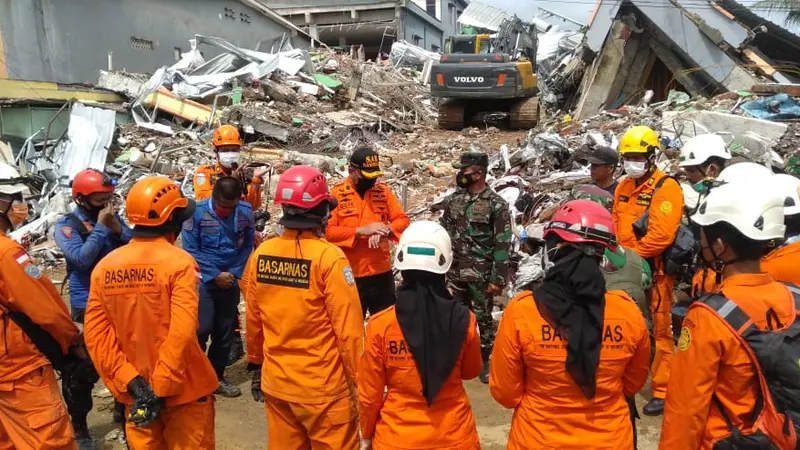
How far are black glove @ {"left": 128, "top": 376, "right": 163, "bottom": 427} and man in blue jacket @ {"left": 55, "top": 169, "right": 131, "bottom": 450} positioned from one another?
1088mm

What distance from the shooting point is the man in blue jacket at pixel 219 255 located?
4.14 metres

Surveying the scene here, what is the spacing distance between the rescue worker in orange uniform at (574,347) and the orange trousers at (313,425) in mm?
828

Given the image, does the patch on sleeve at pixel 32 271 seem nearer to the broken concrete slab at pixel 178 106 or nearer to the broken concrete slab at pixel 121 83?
the broken concrete slab at pixel 178 106

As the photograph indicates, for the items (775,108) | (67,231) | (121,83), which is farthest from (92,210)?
(121,83)

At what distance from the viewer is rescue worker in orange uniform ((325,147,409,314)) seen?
13.4 ft

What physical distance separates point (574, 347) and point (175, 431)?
178cm

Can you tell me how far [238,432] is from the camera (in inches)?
155

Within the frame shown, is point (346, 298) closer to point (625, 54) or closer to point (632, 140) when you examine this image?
point (632, 140)

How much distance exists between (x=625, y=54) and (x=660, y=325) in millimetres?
10032

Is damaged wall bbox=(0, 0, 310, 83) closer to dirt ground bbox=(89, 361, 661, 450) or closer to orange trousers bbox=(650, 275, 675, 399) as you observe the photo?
dirt ground bbox=(89, 361, 661, 450)

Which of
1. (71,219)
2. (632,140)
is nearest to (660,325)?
(632,140)

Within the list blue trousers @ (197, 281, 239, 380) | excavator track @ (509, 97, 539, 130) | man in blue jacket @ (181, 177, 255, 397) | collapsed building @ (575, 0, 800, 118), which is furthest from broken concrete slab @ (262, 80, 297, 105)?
blue trousers @ (197, 281, 239, 380)

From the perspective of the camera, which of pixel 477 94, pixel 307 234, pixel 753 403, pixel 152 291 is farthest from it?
pixel 477 94

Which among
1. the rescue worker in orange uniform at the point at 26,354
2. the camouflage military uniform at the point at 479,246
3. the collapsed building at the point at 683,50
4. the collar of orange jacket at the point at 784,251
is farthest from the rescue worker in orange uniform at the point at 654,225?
the collapsed building at the point at 683,50
